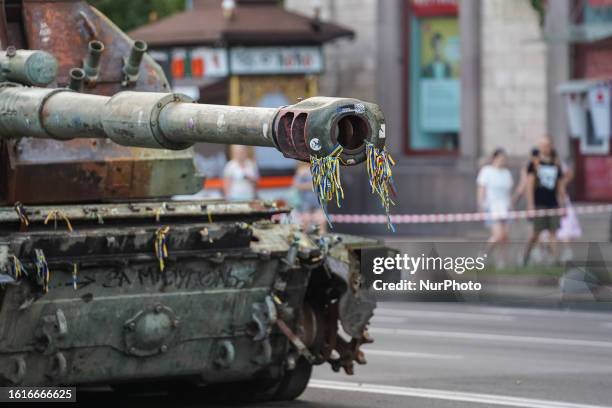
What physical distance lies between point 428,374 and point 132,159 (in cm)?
299

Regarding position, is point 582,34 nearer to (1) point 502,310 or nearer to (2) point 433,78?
(2) point 433,78

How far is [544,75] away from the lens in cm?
2378

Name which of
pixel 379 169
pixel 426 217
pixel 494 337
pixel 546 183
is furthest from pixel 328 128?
pixel 426 217

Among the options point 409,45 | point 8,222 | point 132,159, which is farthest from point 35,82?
point 409,45

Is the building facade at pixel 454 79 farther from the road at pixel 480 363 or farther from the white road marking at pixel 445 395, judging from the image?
the white road marking at pixel 445 395

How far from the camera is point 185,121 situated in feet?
28.0

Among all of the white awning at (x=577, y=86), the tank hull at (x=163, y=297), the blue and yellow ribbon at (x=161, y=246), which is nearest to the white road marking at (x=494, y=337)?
the tank hull at (x=163, y=297)

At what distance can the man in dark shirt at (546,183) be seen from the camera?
2030 centimetres

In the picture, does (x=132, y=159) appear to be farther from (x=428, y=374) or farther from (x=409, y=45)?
(x=409, y=45)

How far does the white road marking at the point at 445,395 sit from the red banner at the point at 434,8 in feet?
42.6

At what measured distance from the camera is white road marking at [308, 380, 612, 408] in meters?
11.6

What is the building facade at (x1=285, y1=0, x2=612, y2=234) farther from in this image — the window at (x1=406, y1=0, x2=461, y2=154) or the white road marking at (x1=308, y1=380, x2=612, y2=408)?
the white road marking at (x1=308, y1=380, x2=612, y2=408)

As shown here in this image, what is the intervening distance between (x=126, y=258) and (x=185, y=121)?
2243 mm

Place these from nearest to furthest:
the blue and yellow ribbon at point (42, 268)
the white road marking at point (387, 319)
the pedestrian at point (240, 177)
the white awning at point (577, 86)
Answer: the blue and yellow ribbon at point (42, 268) → the white road marking at point (387, 319) → the pedestrian at point (240, 177) → the white awning at point (577, 86)
